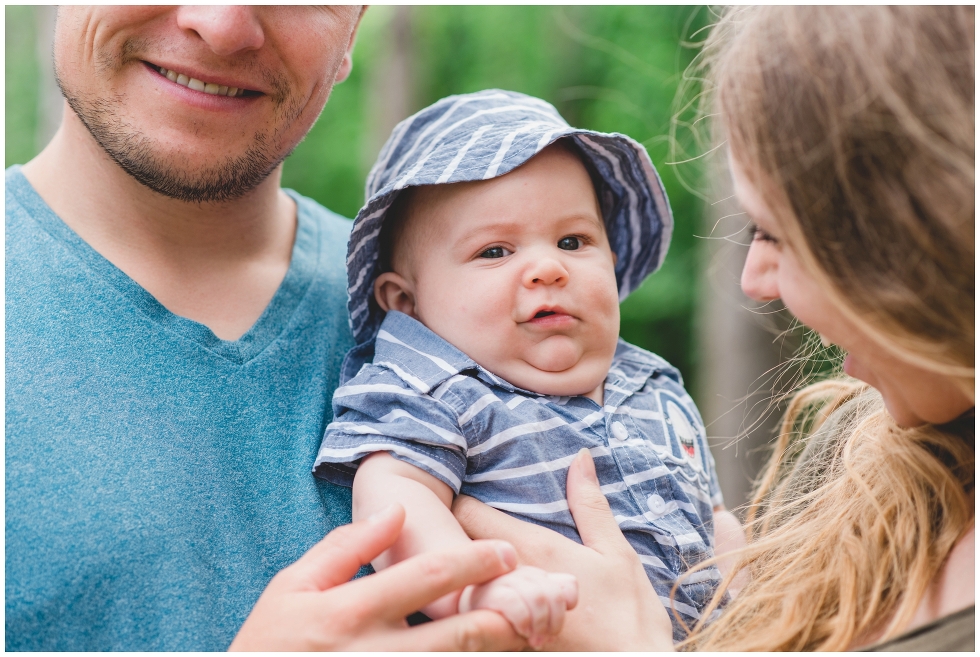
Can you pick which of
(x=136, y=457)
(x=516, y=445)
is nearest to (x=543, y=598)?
(x=516, y=445)

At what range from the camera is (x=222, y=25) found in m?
1.65

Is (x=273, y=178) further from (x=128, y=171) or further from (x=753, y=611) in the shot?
(x=753, y=611)

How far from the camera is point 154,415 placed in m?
1.53

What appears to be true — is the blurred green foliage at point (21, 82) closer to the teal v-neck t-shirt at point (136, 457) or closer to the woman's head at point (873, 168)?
the teal v-neck t-shirt at point (136, 457)

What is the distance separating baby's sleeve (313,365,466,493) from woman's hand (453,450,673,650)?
0.12 meters

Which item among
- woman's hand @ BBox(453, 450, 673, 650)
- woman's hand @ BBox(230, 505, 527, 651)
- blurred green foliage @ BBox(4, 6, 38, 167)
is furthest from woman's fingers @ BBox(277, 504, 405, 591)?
blurred green foliage @ BBox(4, 6, 38, 167)

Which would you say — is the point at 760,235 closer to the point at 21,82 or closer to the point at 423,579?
the point at 423,579

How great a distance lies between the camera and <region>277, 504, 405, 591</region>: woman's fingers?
1.32m

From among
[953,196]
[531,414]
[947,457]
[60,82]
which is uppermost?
[953,196]

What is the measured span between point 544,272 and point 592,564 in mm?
607

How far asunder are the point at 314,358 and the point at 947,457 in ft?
4.25

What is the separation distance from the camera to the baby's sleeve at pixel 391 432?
5.06ft

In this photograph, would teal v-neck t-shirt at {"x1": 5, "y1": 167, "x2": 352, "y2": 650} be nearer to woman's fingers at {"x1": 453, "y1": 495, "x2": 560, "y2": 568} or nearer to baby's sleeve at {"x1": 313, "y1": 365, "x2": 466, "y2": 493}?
baby's sleeve at {"x1": 313, "y1": 365, "x2": 466, "y2": 493}

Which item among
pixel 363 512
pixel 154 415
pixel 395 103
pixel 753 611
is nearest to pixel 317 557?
pixel 363 512
